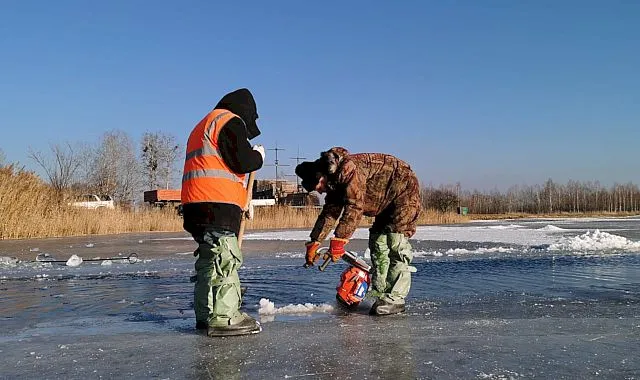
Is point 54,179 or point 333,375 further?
point 54,179

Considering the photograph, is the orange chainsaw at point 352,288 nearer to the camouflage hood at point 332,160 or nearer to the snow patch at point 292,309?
the snow patch at point 292,309

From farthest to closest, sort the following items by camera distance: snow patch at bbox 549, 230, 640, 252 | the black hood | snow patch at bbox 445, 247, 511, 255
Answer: snow patch at bbox 549, 230, 640, 252, snow patch at bbox 445, 247, 511, 255, the black hood

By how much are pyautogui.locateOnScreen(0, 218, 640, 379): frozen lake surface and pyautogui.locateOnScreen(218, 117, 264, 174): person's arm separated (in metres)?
1.18

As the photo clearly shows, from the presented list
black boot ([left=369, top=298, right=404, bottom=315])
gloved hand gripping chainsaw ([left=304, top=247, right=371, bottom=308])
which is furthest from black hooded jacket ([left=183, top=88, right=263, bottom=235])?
black boot ([left=369, top=298, right=404, bottom=315])

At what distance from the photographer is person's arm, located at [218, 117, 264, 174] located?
13.0 feet

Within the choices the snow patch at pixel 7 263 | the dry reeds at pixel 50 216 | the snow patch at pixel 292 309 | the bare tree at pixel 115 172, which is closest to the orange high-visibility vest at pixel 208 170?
the snow patch at pixel 292 309

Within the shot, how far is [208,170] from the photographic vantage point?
399cm

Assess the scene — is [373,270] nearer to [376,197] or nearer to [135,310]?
[376,197]

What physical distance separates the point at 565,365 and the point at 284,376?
4.80ft

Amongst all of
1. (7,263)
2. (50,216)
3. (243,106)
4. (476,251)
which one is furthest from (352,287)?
(50,216)

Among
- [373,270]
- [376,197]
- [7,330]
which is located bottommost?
[7,330]

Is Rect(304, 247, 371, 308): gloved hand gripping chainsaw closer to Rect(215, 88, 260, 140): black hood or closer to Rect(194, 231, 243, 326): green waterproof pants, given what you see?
Rect(194, 231, 243, 326): green waterproof pants

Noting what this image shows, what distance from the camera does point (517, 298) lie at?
5.25 m

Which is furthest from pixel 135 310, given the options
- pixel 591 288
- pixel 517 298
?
pixel 591 288
